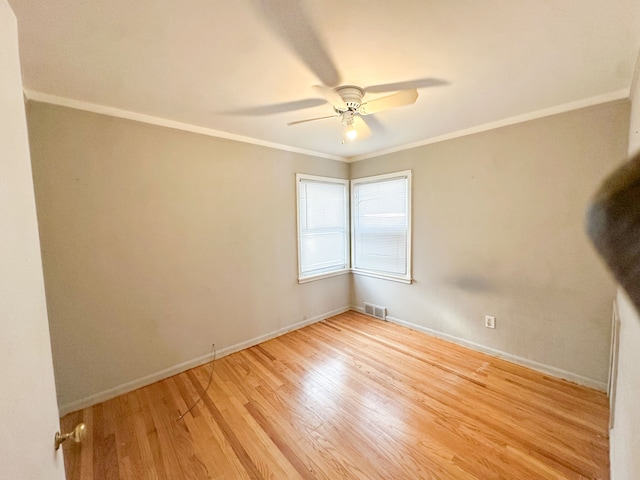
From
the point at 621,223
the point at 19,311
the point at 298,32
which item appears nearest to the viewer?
the point at 621,223

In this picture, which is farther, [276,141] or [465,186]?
[276,141]

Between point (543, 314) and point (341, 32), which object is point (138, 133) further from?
point (543, 314)

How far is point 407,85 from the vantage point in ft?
6.04

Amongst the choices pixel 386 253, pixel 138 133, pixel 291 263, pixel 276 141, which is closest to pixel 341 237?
pixel 386 253

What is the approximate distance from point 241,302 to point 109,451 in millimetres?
1455

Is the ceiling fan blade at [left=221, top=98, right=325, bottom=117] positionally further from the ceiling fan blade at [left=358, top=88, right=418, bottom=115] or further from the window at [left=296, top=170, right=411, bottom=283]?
the window at [left=296, top=170, right=411, bottom=283]

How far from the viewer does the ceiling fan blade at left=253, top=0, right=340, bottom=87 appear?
119cm

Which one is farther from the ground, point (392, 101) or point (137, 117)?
point (137, 117)

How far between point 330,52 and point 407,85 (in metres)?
0.64

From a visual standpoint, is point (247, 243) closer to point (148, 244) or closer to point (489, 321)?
point (148, 244)

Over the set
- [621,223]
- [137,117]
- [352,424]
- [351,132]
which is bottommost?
[352,424]

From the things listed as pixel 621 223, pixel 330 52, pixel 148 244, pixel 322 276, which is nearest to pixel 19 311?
pixel 621 223

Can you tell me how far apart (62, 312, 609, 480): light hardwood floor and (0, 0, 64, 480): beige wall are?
109 cm

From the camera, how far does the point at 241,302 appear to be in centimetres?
290
